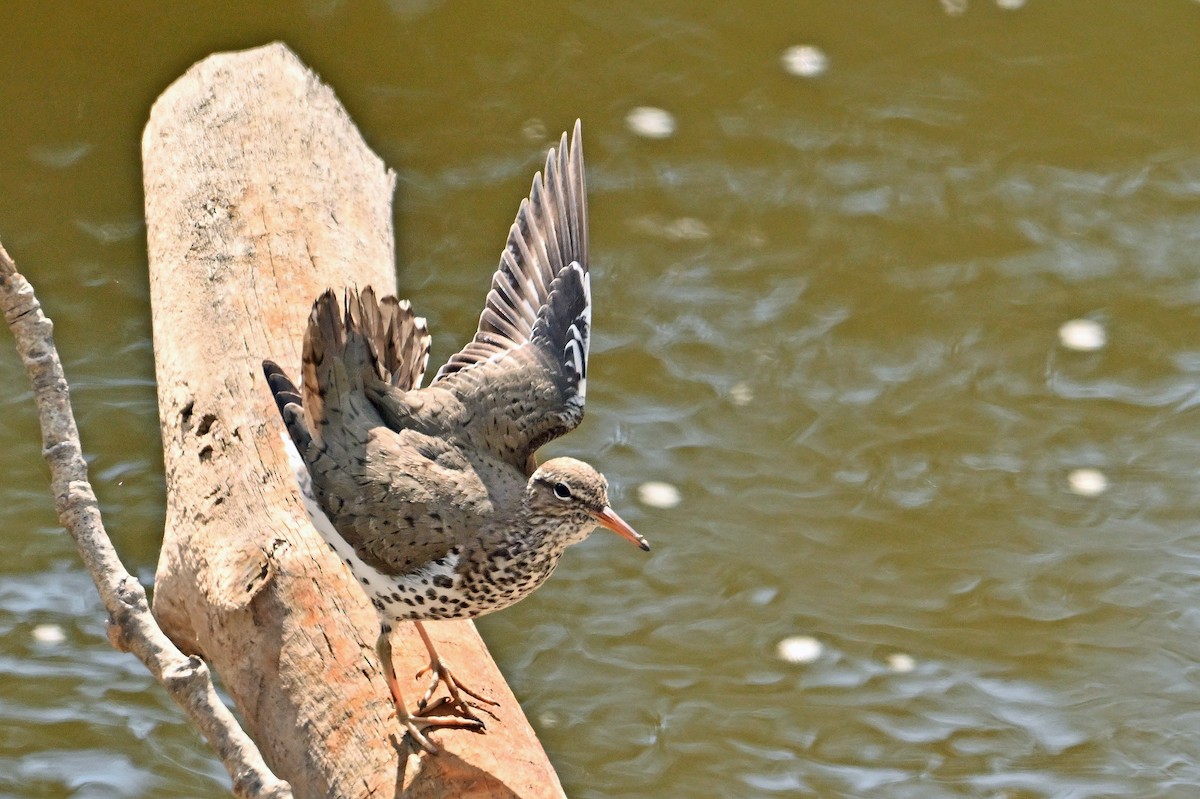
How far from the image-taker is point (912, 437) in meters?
5.44

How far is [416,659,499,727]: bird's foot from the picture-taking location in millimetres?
3283

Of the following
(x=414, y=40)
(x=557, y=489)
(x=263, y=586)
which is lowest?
(x=263, y=586)

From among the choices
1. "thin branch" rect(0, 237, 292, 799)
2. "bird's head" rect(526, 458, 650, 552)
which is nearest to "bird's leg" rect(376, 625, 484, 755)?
"bird's head" rect(526, 458, 650, 552)

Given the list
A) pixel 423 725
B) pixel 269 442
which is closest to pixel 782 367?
pixel 269 442

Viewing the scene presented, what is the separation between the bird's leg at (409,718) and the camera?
318 cm

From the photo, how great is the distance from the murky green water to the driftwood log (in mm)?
1137

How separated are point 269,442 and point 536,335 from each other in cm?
71

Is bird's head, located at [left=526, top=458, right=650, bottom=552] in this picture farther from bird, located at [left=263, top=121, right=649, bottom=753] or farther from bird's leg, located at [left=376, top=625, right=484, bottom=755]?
bird's leg, located at [left=376, top=625, right=484, bottom=755]

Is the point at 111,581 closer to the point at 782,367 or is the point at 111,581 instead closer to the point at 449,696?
the point at 449,696

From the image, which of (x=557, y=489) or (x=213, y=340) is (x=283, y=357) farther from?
(x=557, y=489)

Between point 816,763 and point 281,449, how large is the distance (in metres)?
1.93

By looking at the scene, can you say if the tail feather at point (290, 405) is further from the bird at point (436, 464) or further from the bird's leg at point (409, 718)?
the bird's leg at point (409, 718)

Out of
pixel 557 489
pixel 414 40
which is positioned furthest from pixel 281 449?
pixel 414 40

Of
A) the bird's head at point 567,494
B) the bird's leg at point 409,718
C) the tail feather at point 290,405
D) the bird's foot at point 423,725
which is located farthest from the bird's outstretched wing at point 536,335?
the bird's foot at point 423,725
